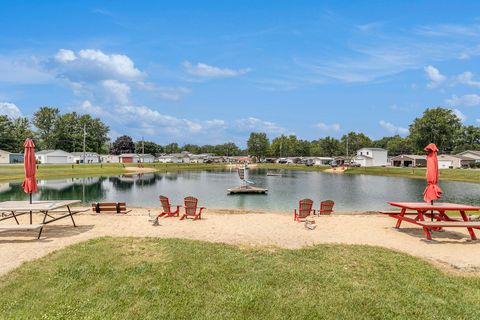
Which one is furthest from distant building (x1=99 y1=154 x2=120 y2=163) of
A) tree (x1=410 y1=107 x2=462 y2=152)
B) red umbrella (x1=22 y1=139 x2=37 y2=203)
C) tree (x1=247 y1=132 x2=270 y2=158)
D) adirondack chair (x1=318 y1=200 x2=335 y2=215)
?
adirondack chair (x1=318 y1=200 x2=335 y2=215)

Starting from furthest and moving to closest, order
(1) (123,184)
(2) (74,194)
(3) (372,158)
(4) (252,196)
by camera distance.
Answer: (3) (372,158) < (1) (123,184) < (4) (252,196) < (2) (74,194)

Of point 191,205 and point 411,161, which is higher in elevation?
point 411,161

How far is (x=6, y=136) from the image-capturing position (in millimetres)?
108062

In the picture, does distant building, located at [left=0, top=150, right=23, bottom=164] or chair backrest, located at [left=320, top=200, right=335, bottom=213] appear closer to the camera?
chair backrest, located at [left=320, top=200, right=335, bottom=213]

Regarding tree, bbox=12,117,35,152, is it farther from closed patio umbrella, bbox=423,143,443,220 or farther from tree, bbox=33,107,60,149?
closed patio umbrella, bbox=423,143,443,220

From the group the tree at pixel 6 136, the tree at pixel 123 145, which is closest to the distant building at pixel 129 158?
the tree at pixel 123 145

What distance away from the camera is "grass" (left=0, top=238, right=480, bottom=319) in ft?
20.2

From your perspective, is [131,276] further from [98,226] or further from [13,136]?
[13,136]

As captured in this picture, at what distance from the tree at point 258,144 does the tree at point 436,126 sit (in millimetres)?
71936

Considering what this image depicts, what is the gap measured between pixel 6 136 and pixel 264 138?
110m

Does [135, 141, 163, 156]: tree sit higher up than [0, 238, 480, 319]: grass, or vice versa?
[135, 141, 163, 156]: tree

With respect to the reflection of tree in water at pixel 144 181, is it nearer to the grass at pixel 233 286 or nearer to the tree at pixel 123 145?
the grass at pixel 233 286

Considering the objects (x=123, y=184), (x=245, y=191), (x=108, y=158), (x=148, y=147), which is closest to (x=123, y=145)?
(x=148, y=147)

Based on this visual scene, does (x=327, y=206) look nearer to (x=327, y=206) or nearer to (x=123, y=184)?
(x=327, y=206)
